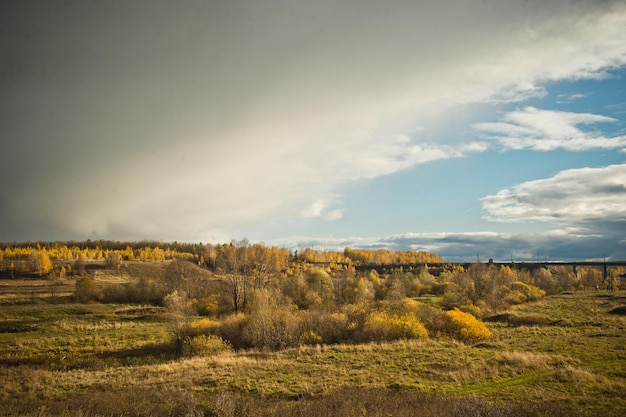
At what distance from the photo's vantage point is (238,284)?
254 feet

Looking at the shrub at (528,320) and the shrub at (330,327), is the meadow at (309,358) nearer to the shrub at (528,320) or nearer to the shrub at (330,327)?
the shrub at (330,327)

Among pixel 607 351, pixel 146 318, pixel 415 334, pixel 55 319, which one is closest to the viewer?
pixel 607 351

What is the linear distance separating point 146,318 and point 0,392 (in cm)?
4875

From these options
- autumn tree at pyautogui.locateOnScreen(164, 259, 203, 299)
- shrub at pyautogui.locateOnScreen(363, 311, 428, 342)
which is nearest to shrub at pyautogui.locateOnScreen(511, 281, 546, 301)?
shrub at pyautogui.locateOnScreen(363, 311, 428, 342)

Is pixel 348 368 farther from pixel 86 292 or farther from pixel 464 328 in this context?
pixel 86 292

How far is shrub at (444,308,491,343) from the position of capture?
47.4m

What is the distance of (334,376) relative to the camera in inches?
1193

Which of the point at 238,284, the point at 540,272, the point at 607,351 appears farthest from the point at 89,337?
the point at 540,272

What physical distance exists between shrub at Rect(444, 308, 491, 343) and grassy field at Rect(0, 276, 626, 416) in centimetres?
319

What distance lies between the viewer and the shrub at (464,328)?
156ft

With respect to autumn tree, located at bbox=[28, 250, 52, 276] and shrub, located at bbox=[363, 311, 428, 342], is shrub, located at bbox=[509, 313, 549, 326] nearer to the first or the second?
shrub, located at bbox=[363, 311, 428, 342]

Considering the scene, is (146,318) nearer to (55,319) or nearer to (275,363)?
(55,319)

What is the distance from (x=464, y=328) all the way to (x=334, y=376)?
2594cm

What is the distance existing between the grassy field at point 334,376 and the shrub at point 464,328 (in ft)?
10.5
